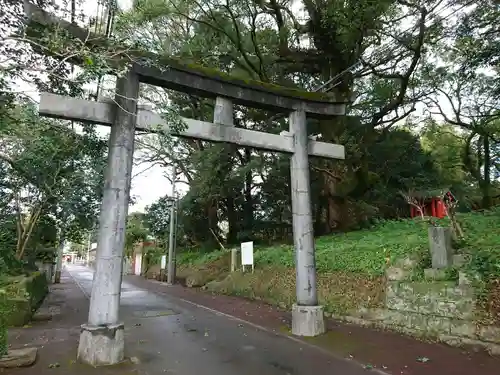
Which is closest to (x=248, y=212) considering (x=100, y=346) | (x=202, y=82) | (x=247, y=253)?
(x=247, y=253)

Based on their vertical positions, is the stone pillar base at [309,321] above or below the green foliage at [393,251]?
below

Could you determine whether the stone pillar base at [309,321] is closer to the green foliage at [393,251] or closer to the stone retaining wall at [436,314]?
the stone retaining wall at [436,314]

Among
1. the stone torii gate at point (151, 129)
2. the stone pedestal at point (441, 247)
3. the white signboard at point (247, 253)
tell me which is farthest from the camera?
the white signboard at point (247, 253)

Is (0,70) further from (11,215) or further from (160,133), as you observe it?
(11,215)

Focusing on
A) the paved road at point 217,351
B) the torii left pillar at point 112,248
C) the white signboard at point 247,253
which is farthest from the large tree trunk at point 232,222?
the torii left pillar at point 112,248

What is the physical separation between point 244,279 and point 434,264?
856cm

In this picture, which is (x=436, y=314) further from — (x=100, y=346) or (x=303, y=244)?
(x=100, y=346)

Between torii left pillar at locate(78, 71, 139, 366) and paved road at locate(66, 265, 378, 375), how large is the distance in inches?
25.2

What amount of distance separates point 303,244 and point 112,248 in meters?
3.73

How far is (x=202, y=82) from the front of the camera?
6.86 m

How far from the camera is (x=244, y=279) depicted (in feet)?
46.3

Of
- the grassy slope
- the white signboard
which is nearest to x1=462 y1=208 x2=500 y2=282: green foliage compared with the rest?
the grassy slope

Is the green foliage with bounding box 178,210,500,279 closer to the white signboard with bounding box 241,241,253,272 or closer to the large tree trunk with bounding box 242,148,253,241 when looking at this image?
the white signboard with bounding box 241,241,253,272

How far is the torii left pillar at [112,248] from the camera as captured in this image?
17.3 ft
